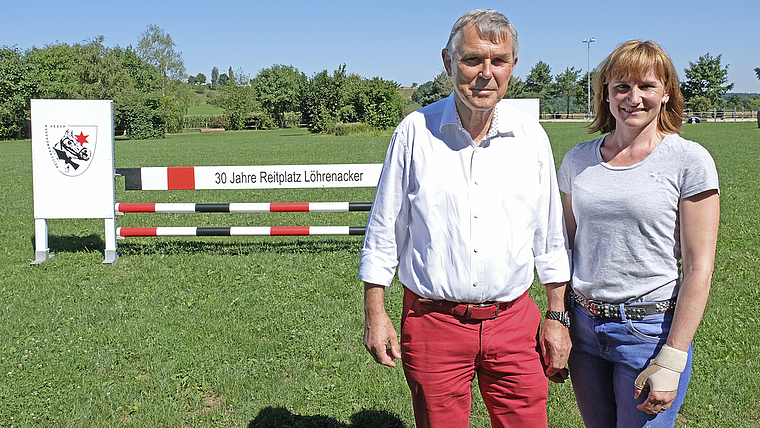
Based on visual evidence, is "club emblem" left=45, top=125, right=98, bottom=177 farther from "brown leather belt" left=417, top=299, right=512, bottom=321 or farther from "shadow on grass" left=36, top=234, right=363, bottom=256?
"brown leather belt" left=417, top=299, right=512, bottom=321

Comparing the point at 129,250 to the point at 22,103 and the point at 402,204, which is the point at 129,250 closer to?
the point at 402,204

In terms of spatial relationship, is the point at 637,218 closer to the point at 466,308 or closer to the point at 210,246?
the point at 466,308

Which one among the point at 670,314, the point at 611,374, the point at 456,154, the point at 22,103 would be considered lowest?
the point at 611,374

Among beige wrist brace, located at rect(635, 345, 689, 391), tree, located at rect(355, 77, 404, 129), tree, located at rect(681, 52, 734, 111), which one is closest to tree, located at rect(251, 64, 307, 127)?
tree, located at rect(355, 77, 404, 129)

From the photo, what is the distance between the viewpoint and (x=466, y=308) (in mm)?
2402

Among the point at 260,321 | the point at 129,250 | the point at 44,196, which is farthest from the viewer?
the point at 129,250

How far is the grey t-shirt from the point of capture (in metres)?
2.21

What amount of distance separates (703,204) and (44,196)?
7.50 metres

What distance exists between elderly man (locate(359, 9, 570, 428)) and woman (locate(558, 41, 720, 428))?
0.46 feet

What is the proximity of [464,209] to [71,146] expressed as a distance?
258 inches

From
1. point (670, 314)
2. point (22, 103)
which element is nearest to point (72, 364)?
point (670, 314)

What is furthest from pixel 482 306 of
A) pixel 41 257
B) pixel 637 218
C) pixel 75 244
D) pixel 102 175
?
pixel 75 244

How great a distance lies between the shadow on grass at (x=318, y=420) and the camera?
3.85 meters

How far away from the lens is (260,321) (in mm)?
5586
